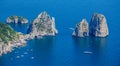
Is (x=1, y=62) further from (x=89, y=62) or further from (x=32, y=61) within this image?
(x=89, y=62)

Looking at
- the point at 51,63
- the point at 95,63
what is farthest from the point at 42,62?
the point at 95,63

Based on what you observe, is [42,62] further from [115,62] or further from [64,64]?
[115,62]

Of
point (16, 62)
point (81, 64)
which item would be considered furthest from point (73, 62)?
point (16, 62)

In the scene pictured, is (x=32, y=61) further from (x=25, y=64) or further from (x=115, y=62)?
(x=115, y=62)

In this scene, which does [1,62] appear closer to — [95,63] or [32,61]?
[32,61]

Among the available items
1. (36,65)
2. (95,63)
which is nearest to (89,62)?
(95,63)
